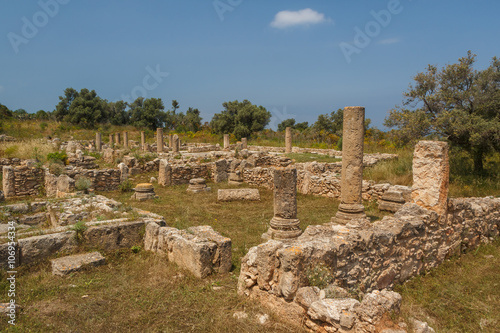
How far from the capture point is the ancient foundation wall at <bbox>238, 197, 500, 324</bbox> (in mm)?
4102

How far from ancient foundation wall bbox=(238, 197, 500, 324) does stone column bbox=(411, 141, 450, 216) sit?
0.27m

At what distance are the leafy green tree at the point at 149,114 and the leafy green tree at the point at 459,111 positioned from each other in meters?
44.6

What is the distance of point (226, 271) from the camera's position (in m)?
5.56

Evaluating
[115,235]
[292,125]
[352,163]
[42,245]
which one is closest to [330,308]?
[115,235]

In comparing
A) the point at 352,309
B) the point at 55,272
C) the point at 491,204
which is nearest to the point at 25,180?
the point at 55,272

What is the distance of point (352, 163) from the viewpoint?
871cm

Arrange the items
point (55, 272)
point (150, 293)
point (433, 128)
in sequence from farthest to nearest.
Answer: point (433, 128) < point (55, 272) < point (150, 293)

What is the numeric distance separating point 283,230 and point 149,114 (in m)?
49.3

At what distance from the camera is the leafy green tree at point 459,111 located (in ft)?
40.0

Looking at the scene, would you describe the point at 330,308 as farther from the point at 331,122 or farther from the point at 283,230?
the point at 331,122

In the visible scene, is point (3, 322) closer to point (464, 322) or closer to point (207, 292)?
point (207, 292)

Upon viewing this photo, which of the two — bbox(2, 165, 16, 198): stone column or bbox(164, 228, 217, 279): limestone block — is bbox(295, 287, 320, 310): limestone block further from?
bbox(2, 165, 16, 198): stone column

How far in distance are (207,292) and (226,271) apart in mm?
821

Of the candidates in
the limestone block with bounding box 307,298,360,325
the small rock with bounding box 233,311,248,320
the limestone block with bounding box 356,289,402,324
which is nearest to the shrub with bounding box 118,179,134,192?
the small rock with bounding box 233,311,248,320
